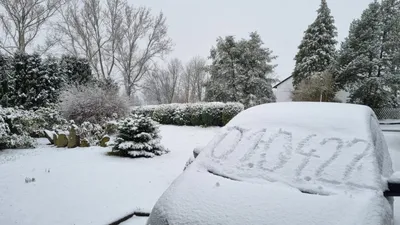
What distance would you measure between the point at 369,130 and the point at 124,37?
81.1 ft

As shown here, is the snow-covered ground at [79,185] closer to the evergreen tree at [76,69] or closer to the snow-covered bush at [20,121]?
the snow-covered bush at [20,121]

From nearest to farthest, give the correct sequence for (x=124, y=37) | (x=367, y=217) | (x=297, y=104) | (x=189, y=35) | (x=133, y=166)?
(x=367, y=217), (x=297, y=104), (x=133, y=166), (x=124, y=37), (x=189, y=35)

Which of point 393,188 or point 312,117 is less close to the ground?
point 312,117

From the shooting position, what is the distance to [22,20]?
1845cm

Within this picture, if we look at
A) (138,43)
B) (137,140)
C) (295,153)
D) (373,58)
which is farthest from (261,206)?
(138,43)

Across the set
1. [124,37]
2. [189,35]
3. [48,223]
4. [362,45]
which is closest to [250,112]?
[48,223]

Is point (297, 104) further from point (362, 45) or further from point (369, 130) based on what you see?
point (362, 45)

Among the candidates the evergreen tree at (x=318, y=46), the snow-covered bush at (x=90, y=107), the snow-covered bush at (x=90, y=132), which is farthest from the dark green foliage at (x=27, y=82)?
the evergreen tree at (x=318, y=46)

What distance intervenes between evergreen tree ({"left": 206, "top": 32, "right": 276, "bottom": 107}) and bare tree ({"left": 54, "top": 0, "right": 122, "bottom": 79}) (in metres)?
9.86

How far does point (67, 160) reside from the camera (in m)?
5.90

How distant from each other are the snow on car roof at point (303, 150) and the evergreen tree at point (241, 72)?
59.6ft

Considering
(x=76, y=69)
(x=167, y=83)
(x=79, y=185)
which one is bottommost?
(x=79, y=185)

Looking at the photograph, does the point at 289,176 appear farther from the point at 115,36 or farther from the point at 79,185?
the point at 115,36

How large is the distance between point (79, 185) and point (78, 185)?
2 centimetres
